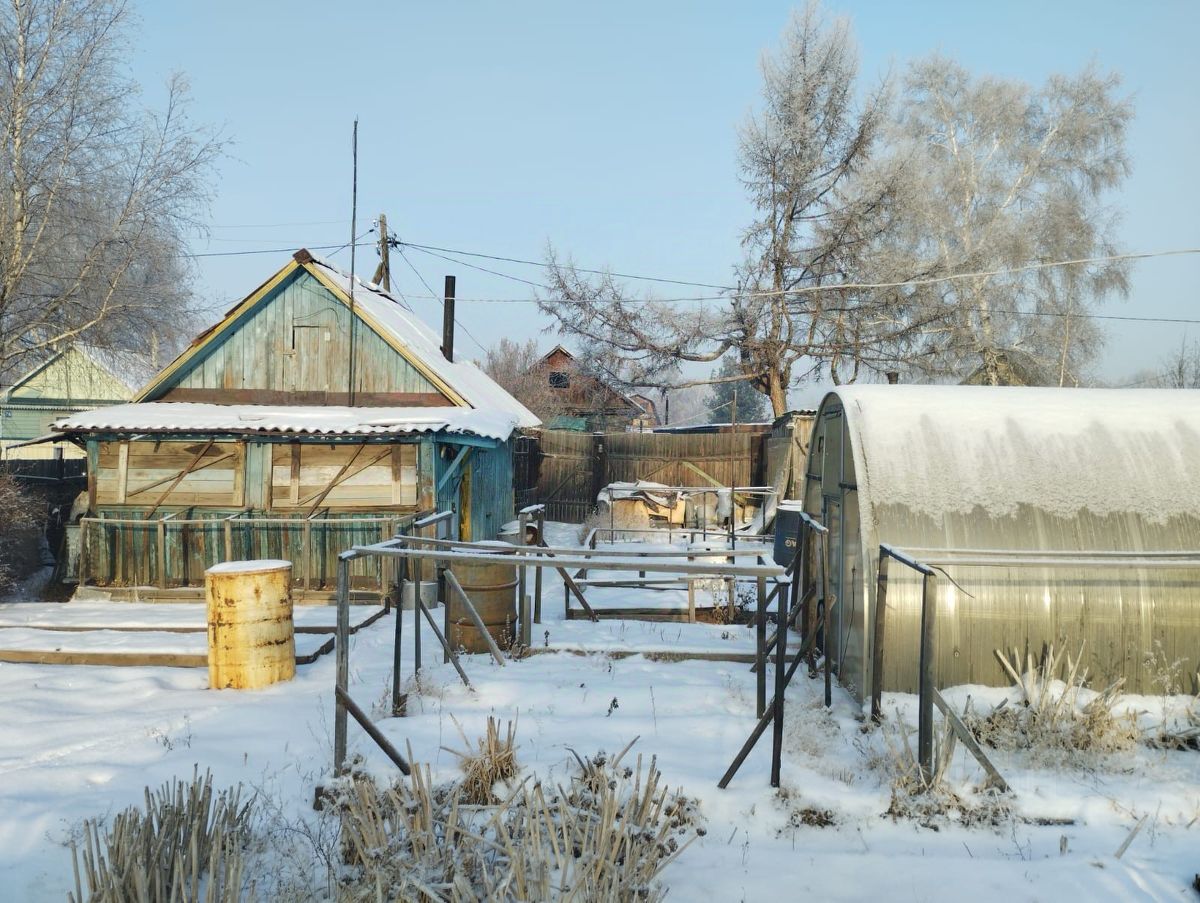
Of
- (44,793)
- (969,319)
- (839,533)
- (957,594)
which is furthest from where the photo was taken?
(969,319)

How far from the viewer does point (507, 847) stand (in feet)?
10.9

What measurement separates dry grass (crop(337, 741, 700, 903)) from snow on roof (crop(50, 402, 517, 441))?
808 cm

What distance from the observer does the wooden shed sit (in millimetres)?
5961

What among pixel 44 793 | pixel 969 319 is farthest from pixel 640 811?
pixel 969 319

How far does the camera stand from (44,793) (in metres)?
4.86

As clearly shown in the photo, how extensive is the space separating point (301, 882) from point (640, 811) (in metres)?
1.81

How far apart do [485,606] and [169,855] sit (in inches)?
170

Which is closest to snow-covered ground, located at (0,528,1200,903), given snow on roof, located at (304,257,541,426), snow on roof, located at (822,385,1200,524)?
snow on roof, located at (822,385,1200,524)

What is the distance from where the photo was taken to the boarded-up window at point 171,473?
1230cm

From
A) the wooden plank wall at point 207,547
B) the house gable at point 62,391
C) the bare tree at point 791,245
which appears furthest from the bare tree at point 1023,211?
the house gable at point 62,391

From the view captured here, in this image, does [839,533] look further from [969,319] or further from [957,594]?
[969,319]

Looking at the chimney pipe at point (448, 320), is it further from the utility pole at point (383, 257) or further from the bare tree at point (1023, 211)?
the bare tree at point (1023, 211)

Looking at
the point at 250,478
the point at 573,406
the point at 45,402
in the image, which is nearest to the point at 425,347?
the point at 250,478

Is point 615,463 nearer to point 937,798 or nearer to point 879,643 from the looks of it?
point 879,643
